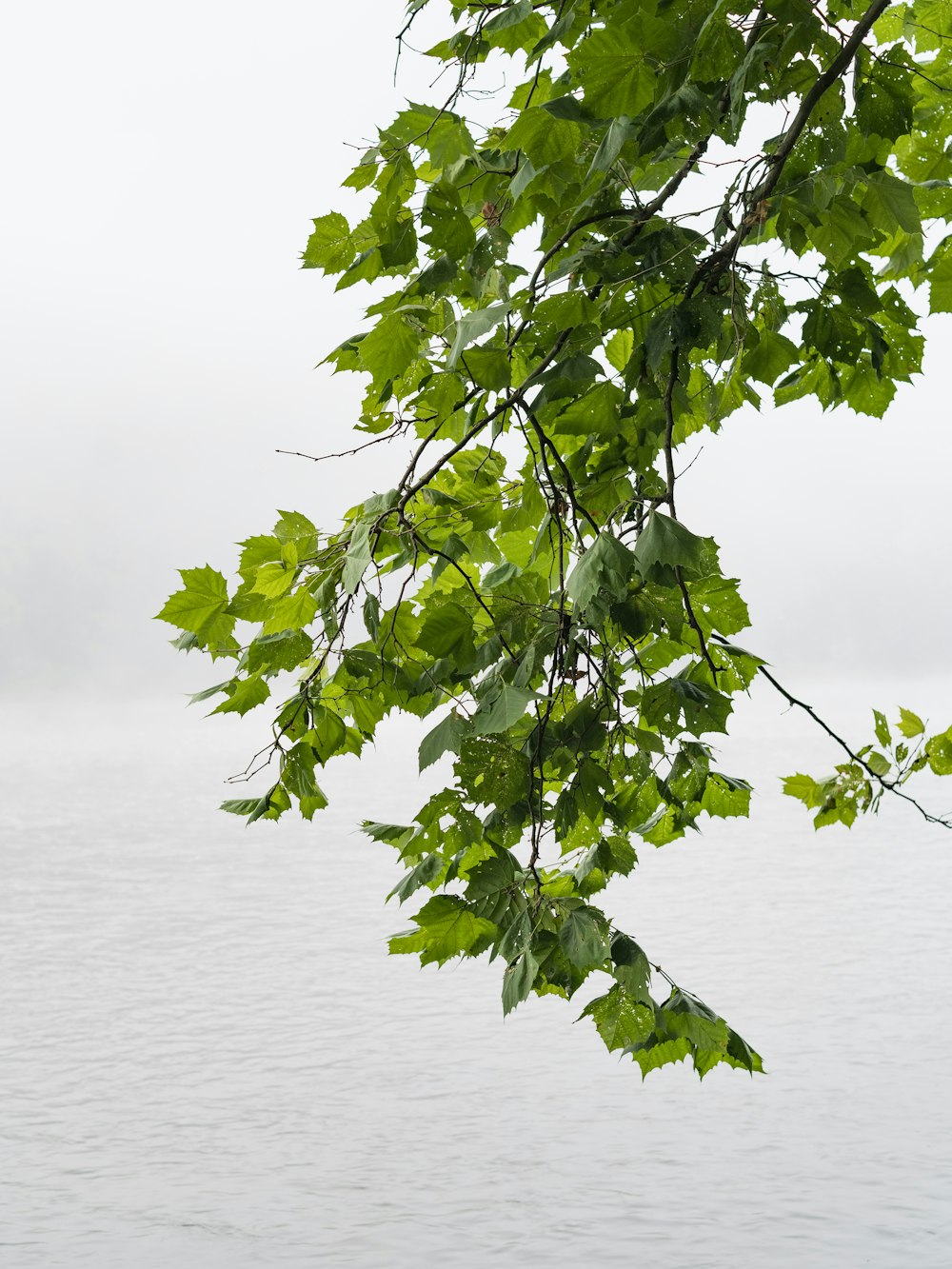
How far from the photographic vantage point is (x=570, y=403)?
48.4 inches

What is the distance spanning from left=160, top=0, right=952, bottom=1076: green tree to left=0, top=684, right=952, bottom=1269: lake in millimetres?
1942

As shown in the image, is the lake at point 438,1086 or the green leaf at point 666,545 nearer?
the green leaf at point 666,545

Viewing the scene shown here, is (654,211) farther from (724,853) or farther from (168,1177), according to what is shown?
(724,853)

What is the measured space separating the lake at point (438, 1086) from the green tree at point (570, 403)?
6.37 ft

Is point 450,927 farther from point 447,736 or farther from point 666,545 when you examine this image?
point 666,545

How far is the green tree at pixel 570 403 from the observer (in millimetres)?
1049

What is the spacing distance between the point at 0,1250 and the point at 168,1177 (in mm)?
469

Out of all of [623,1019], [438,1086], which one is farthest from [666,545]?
[438,1086]

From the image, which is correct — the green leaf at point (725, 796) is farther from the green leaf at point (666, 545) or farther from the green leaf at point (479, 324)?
the green leaf at point (479, 324)

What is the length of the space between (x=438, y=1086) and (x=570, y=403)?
10.0ft

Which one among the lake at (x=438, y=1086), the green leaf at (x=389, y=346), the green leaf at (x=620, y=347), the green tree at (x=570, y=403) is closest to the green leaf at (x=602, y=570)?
the green tree at (x=570, y=403)

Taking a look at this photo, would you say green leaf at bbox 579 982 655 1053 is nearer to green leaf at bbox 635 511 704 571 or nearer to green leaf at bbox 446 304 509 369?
green leaf at bbox 635 511 704 571

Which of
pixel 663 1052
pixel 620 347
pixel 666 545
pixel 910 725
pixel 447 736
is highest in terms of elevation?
pixel 620 347

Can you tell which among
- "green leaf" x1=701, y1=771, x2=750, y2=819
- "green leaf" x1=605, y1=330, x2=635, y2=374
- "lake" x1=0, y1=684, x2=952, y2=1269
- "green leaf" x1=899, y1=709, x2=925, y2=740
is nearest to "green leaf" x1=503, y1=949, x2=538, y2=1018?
"green leaf" x1=701, y1=771, x2=750, y2=819
